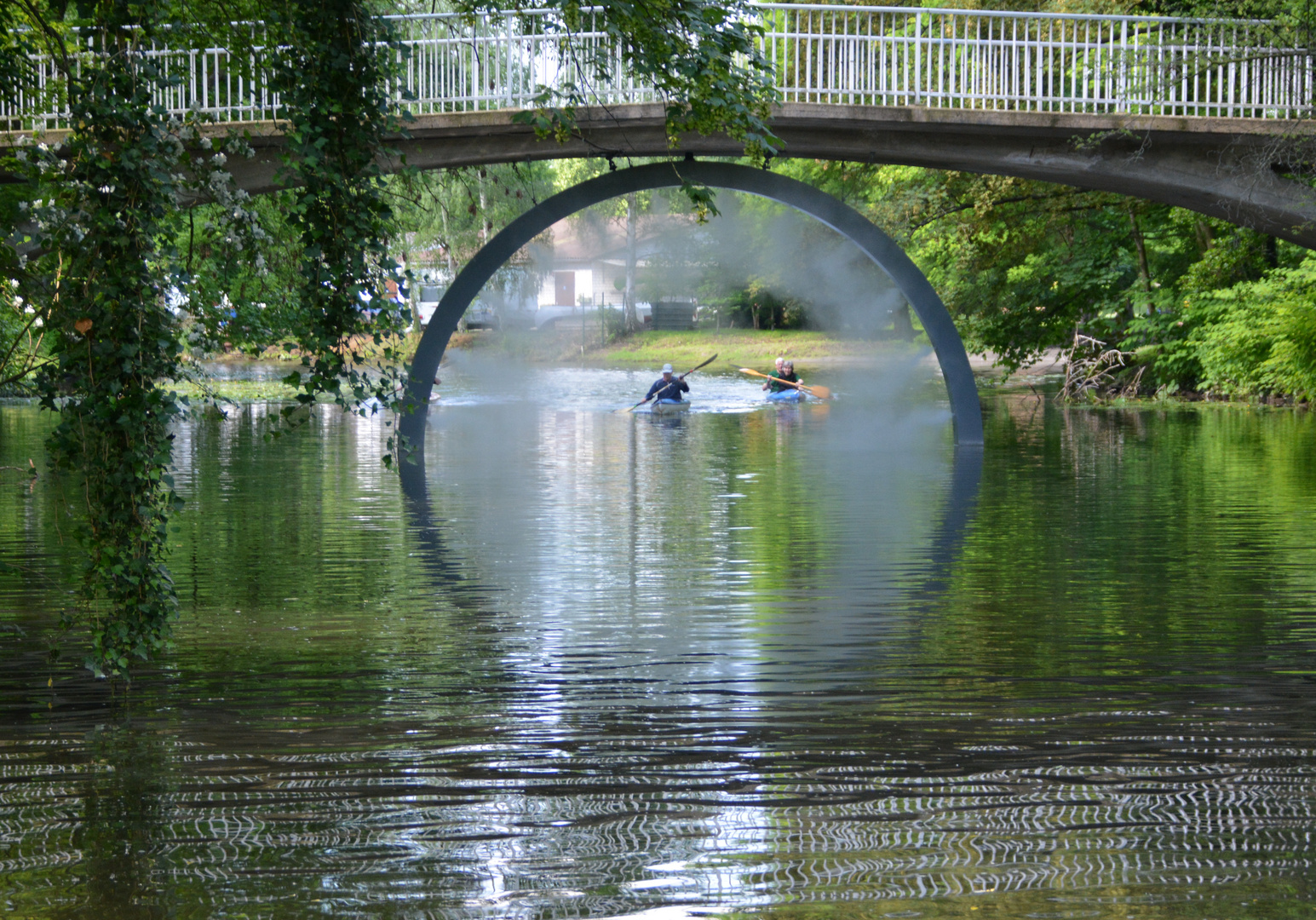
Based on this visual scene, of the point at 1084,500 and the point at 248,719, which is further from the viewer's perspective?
the point at 1084,500

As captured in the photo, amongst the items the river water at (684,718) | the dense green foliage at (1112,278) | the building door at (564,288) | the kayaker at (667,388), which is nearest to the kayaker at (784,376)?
the kayaker at (667,388)

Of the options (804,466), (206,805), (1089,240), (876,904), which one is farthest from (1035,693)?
(1089,240)

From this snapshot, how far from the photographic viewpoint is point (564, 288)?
78.3 meters

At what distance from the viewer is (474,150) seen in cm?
1900

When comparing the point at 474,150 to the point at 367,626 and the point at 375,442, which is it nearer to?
the point at 375,442

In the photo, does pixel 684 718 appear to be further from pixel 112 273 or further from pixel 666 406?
→ pixel 666 406

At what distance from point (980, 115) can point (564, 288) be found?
60354mm

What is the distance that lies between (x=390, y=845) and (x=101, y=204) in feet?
9.54

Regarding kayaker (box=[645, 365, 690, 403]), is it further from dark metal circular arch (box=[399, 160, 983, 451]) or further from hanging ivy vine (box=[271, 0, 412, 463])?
hanging ivy vine (box=[271, 0, 412, 463])

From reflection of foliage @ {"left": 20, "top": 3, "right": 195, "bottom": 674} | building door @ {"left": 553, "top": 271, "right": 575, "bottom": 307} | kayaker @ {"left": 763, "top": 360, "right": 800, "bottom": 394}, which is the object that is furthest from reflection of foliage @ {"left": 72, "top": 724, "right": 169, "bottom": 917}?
building door @ {"left": 553, "top": 271, "right": 575, "bottom": 307}

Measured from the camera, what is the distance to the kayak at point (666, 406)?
32.2m

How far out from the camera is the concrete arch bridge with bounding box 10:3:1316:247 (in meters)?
18.6

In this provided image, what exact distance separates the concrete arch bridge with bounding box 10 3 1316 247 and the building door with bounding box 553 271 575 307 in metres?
55.9

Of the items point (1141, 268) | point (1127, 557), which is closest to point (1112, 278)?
point (1141, 268)
